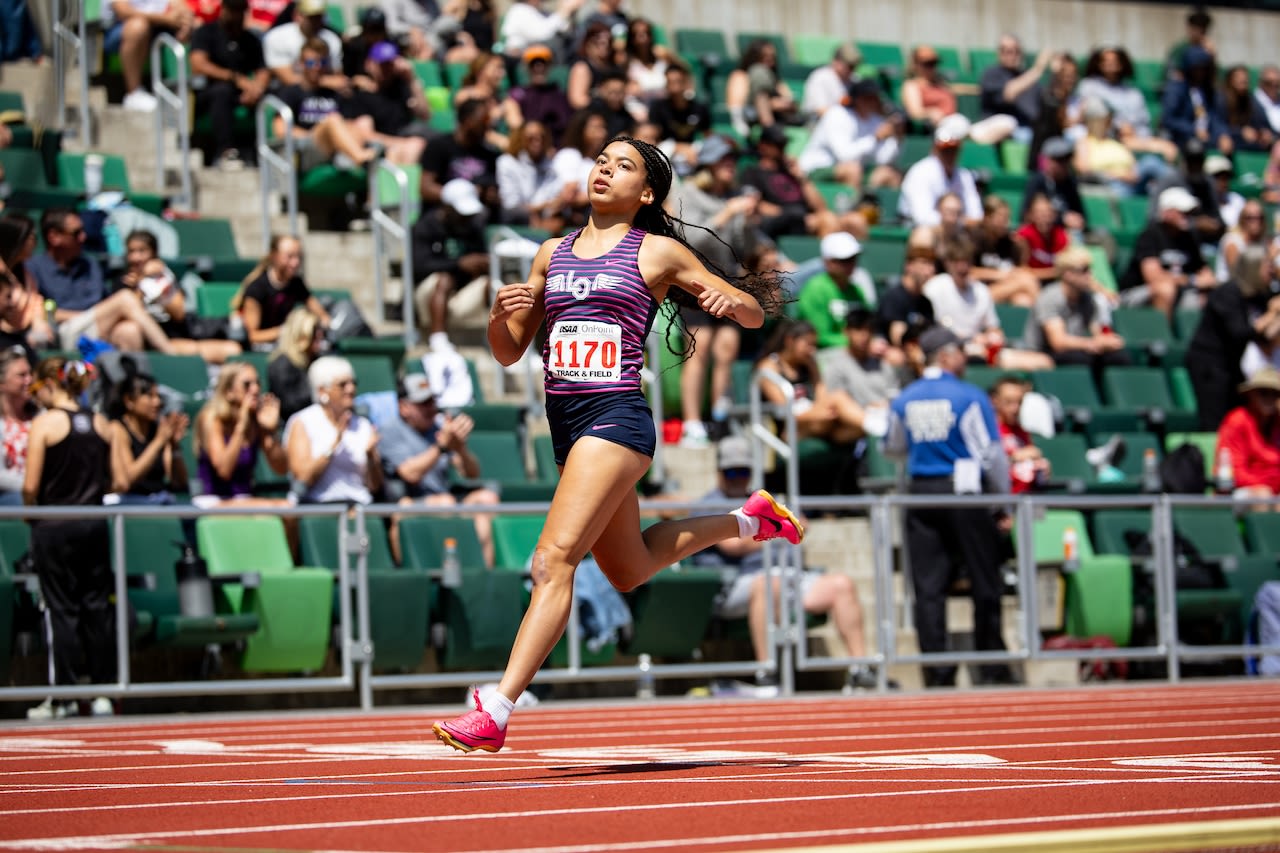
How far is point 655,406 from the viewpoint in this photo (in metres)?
13.9

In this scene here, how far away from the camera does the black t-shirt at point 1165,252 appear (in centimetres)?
1850

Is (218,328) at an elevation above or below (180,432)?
above

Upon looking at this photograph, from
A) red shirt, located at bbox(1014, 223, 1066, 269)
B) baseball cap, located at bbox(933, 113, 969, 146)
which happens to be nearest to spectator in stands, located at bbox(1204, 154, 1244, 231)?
red shirt, located at bbox(1014, 223, 1066, 269)

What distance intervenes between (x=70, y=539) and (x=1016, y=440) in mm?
7154

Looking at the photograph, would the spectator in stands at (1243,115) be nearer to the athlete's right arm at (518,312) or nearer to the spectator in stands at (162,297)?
the spectator in stands at (162,297)

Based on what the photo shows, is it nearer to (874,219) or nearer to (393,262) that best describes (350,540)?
(393,262)

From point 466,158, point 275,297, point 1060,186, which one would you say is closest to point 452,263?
point 466,158

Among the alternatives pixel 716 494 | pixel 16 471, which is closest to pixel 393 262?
pixel 716 494

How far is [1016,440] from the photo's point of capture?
1435 cm

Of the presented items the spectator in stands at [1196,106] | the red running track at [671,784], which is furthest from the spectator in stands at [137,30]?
the spectator in stands at [1196,106]

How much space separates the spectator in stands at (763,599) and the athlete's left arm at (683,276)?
18.5 feet

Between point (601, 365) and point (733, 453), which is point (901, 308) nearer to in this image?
point (733, 453)

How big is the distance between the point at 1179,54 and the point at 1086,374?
944 centimetres

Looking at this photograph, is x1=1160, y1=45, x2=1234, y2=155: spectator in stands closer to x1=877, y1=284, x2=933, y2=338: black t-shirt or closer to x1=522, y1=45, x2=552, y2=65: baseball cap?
x1=877, y1=284, x2=933, y2=338: black t-shirt
